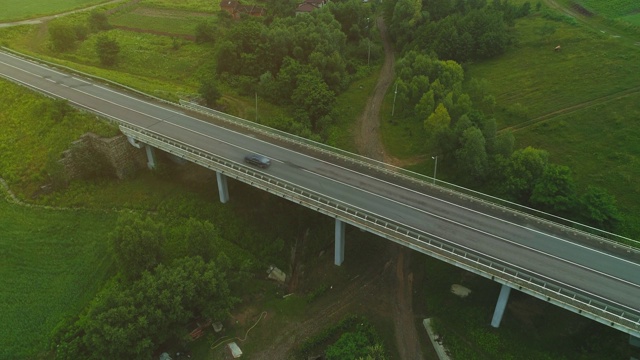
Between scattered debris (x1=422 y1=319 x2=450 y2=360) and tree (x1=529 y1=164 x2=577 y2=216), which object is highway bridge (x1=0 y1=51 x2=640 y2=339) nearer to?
tree (x1=529 y1=164 x2=577 y2=216)

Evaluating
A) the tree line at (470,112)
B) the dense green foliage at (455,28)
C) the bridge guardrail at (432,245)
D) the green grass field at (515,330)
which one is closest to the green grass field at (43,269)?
the bridge guardrail at (432,245)

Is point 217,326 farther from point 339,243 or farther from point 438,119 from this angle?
point 438,119

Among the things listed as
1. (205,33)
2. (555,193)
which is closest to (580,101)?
(555,193)

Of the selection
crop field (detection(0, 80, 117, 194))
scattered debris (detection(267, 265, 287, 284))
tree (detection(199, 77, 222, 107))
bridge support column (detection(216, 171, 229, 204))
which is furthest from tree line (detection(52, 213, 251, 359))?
tree (detection(199, 77, 222, 107))

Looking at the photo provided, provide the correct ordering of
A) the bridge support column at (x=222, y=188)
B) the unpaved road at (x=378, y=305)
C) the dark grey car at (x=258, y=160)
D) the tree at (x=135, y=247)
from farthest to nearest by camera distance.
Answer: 1. the bridge support column at (x=222, y=188)
2. the dark grey car at (x=258, y=160)
3. the tree at (x=135, y=247)
4. the unpaved road at (x=378, y=305)

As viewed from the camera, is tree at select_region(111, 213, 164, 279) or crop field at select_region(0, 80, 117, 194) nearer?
tree at select_region(111, 213, 164, 279)

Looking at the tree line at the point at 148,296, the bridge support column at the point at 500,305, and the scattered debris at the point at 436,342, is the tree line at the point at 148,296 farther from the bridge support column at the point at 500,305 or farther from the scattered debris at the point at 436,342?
the bridge support column at the point at 500,305

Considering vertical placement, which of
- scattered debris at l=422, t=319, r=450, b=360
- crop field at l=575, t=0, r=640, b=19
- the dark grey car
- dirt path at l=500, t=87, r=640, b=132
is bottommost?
scattered debris at l=422, t=319, r=450, b=360
